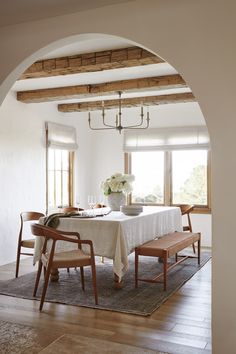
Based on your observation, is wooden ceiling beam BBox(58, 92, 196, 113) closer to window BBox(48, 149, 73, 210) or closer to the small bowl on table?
window BBox(48, 149, 73, 210)

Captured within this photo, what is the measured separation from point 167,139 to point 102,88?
211 cm

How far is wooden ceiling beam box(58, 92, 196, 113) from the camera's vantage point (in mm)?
6191

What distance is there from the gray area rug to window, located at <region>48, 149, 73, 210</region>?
6.22 ft

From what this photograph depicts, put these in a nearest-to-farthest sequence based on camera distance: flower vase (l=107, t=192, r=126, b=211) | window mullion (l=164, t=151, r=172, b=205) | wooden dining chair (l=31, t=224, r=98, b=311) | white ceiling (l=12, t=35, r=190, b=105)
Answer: wooden dining chair (l=31, t=224, r=98, b=311) → white ceiling (l=12, t=35, r=190, b=105) → flower vase (l=107, t=192, r=126, b=211) → window mullion (l=164, t=151, r=172, b=205)

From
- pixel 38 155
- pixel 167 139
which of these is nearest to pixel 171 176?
pixel 167 139

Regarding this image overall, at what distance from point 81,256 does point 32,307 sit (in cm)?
66

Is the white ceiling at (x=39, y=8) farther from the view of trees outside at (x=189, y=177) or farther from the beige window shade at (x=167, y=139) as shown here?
the view of trees outside at (x=189, y=177)

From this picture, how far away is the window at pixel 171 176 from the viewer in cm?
723

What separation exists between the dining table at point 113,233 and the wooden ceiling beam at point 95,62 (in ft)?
5.35

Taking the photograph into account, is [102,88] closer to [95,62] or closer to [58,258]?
[95,62]

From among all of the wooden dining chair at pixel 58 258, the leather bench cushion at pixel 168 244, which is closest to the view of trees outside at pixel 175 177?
the leather bench cushion at pixel 168 244

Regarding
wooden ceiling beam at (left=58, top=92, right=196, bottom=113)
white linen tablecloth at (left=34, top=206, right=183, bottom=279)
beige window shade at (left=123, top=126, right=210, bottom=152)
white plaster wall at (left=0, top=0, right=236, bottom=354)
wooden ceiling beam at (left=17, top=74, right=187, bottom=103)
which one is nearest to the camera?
white plaster wall at (left=0, top=0, right=236, bottom=354)

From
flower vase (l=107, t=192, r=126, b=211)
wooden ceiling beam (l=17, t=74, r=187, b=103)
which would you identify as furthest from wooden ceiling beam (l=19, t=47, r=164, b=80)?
flower vase (l=107, t=192, r=126, b=211)

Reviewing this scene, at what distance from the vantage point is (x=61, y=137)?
23.0ft
